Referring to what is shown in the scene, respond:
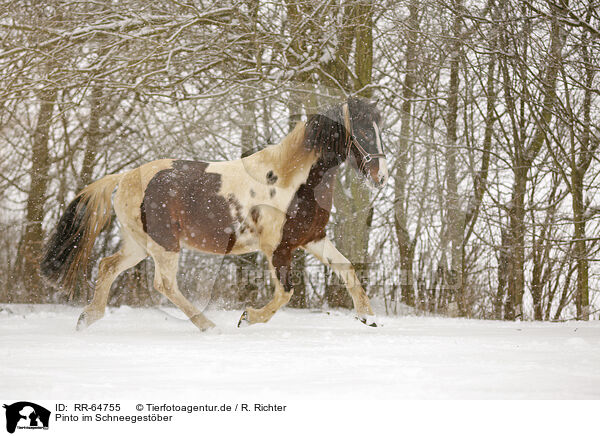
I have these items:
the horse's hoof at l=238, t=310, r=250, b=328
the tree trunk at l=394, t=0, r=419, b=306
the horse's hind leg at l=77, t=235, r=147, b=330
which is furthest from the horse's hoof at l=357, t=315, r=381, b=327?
the tree trunk at l=394, t=0, r=419, b=306

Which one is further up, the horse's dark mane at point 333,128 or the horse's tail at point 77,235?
the horse's dark mane at point 333,128

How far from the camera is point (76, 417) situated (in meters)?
1.83

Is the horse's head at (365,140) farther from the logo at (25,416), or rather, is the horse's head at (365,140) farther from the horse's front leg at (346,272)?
the logo at (25,416)

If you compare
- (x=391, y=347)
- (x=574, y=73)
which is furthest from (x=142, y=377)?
(x=574, y=73)

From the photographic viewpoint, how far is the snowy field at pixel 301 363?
190cm

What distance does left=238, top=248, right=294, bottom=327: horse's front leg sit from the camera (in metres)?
3.89

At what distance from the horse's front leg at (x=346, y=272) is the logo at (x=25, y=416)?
2.52 metres

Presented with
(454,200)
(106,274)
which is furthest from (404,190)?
(106,274)

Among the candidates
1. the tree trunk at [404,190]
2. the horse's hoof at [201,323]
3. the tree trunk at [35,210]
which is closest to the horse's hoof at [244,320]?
the horse's hoof at [201,323]

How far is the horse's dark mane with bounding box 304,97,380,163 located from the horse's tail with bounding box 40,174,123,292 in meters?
1.50

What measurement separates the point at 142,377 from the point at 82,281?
4121 mm

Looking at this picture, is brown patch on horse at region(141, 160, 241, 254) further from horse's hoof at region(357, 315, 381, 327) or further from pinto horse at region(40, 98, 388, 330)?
horse's hoof at region(357, 315, 381, 327)

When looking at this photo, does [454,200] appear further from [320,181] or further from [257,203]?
[257,203]

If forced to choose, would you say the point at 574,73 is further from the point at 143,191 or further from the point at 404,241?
the point at 143,191
